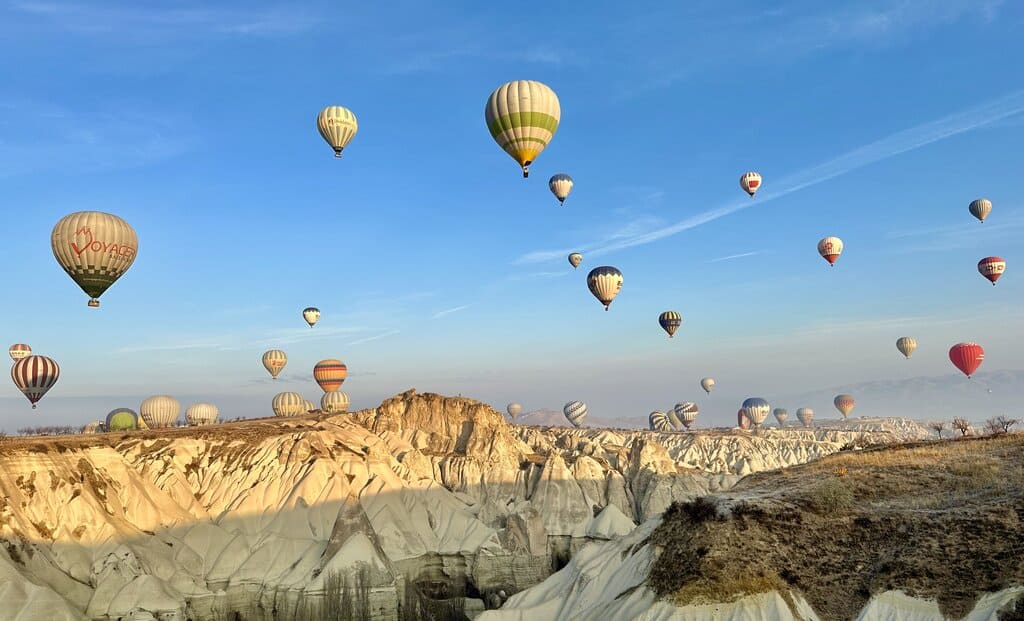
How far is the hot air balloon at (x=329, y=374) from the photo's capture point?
128 metres

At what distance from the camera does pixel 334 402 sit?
452 ft

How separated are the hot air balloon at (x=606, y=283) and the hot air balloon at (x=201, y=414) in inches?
3241

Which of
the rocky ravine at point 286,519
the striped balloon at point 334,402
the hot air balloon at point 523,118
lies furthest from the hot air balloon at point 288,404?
the hot air balloon at point 523,118

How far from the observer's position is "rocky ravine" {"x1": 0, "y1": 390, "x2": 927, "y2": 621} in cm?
5475

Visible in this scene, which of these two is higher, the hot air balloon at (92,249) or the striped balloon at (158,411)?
the hot air balloon at (92,249)

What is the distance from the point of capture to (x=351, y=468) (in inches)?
3162

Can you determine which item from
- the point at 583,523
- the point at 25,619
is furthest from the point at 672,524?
the point at 583,523

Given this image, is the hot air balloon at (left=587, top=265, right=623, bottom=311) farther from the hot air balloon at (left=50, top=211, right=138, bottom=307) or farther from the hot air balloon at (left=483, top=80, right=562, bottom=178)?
the hot air balloon at (left=50, top=211, right=138, bottom=307)

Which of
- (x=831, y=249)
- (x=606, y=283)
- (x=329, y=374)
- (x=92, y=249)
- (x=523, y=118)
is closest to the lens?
(x=523, y=118)

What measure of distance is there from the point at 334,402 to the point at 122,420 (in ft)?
116

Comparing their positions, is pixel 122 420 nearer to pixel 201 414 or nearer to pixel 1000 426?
pixel 201 414

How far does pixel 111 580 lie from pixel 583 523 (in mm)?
54622

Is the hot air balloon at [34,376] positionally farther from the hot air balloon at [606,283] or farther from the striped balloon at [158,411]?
the hot air balloon at [606,283]

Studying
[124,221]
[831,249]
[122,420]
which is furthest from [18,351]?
[831,249]
